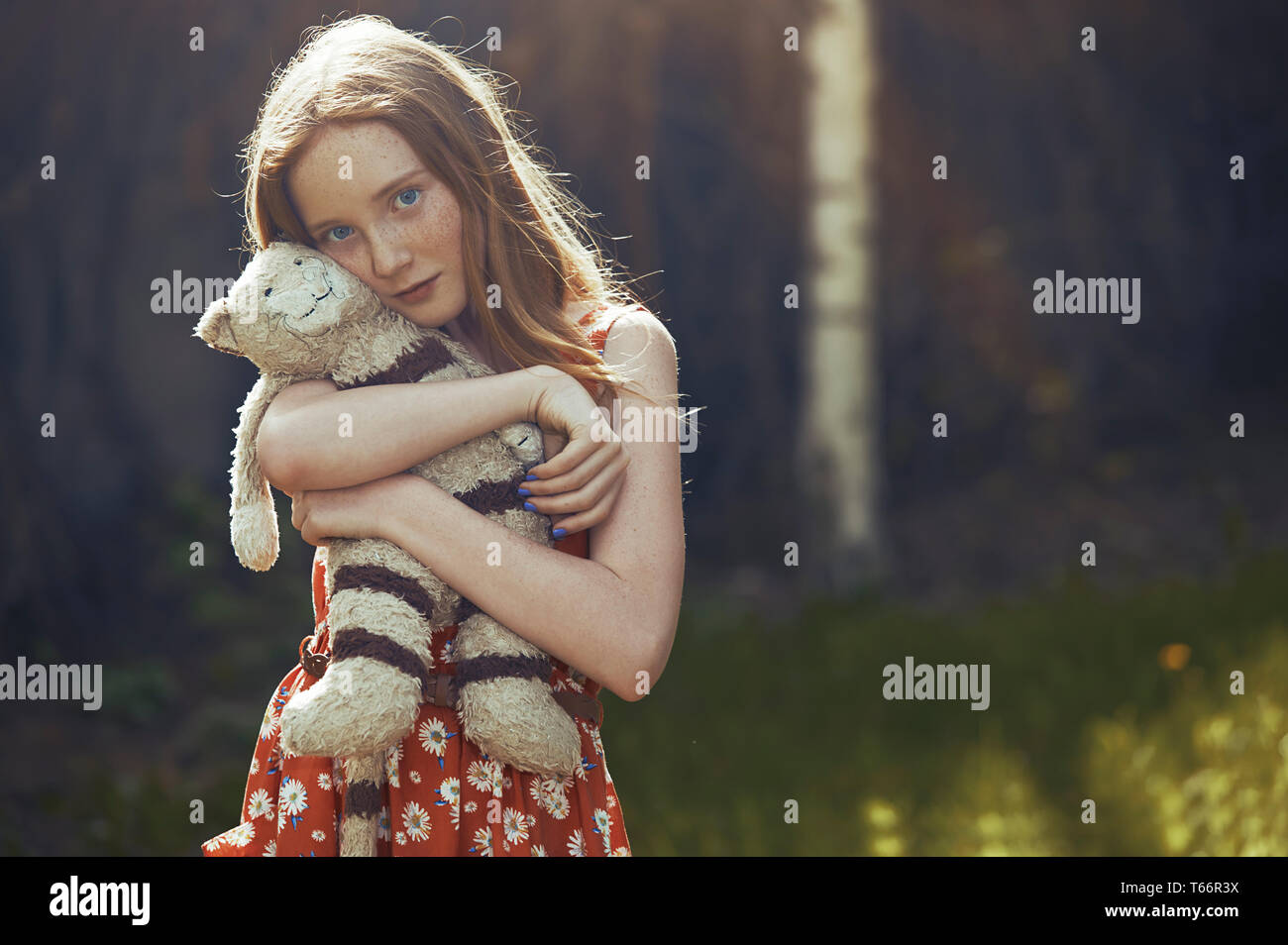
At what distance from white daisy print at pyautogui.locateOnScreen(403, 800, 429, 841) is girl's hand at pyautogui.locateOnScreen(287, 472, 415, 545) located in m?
0.43

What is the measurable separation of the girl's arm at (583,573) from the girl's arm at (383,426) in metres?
0.07

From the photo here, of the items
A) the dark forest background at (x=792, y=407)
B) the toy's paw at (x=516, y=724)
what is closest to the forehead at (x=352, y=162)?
A: the toy's paw at (x=516, y=724)

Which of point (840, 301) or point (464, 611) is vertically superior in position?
point (840, 301)

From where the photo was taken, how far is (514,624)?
71.9 inches

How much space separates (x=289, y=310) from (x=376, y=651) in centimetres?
54

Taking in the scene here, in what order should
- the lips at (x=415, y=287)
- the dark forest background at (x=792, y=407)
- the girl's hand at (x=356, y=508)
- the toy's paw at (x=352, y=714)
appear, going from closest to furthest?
the toy's paw at (x=352, y=714) < the girl's hand at (x=356, y=508) < the lips at (x=415, y=287) < the dark forest background at (x=792, y=407)

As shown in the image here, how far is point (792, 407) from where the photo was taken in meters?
7.79

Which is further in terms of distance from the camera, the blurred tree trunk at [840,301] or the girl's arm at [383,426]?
the blurred tree trunk at [840,301]

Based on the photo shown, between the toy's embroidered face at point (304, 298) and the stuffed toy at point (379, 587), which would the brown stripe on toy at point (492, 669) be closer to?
the stuffed toy at point (379, 587)

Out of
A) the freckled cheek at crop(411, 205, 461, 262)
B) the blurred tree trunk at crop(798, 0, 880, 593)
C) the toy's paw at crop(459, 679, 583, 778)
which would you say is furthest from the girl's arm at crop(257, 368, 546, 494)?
the blurred tree trunk at crop(798, 0, 880, 593)

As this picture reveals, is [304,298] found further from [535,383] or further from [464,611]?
[464,611]

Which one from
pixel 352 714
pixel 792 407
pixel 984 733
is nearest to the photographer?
pixel 352 714

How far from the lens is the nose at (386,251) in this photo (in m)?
1.89

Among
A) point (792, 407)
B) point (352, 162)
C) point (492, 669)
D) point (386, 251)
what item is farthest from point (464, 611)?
point (792, 407)
